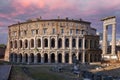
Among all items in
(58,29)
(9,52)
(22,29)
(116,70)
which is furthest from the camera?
(9,52)

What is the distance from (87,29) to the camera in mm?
105188

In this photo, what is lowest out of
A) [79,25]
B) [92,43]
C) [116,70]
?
[116,70]

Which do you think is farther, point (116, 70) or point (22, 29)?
point (22, 29)

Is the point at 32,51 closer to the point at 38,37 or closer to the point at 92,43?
the point at 38,37

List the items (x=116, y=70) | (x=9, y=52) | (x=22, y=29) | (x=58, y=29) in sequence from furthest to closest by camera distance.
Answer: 1. (x=9, y=52)
2. (x=22, y=29)
3. (x=58, y=29)
4. (x=116, y=70)

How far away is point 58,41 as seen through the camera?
101438mm

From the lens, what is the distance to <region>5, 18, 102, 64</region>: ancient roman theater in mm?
100625

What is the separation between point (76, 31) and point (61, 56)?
10510 mm

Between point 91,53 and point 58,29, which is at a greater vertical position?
point 58,29

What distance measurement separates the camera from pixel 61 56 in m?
101

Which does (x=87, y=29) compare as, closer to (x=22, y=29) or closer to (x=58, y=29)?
(x=58, y=29)

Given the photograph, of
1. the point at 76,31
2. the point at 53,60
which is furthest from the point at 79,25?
the point at 53,60

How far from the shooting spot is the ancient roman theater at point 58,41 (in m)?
101

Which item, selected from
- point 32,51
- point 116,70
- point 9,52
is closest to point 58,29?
point 32,51
